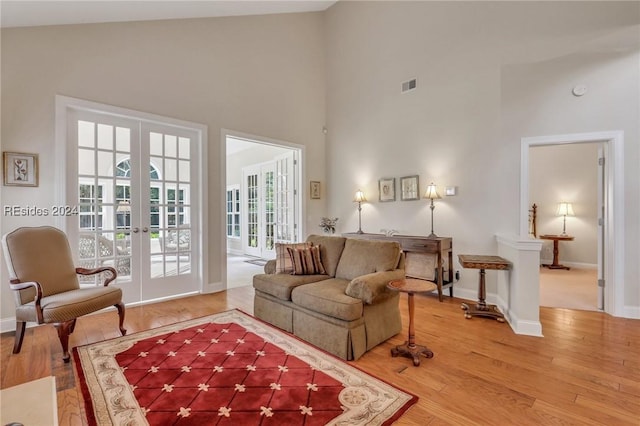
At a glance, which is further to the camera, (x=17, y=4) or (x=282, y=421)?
(x=17, y=4)

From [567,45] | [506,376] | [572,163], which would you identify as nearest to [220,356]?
[506,376]

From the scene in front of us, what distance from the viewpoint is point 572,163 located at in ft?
20.5

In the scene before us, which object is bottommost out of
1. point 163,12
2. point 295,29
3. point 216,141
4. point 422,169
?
point 422,169

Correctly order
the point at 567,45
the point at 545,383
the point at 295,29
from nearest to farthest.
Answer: the point at 545,383 → the point at 567,45 → the point at 295,29

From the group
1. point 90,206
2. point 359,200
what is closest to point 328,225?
point 359,200

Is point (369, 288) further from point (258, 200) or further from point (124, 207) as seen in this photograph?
point (258, 200)

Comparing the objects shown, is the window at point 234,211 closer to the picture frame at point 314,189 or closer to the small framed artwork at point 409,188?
the picture frame at point 314,189

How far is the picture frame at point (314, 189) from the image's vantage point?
564 cm

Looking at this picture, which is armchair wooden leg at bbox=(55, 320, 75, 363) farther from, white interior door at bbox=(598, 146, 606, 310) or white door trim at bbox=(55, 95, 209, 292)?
white interior door at bbox=(598, 146, 606, 310)

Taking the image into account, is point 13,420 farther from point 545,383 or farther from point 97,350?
point 545,383

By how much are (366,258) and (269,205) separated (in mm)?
4506

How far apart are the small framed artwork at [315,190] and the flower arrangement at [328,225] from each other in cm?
45

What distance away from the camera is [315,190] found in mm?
5699

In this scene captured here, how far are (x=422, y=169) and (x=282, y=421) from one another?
378 centimetres
